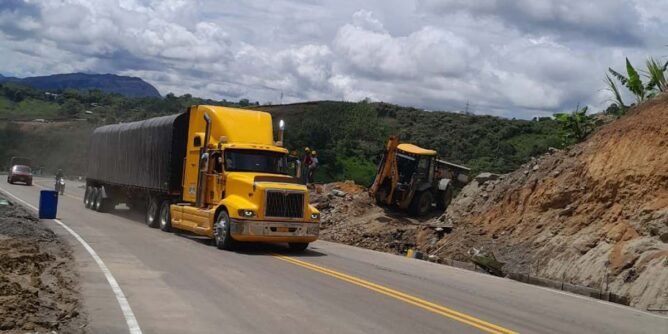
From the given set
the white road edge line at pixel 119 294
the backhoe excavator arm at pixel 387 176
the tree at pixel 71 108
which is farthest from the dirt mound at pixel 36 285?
the tree at pixel 71 108

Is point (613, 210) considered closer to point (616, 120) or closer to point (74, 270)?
point (616, 120)

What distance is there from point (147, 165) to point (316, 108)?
57.0 meters

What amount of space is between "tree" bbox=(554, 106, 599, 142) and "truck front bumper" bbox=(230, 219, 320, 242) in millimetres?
A: 9476

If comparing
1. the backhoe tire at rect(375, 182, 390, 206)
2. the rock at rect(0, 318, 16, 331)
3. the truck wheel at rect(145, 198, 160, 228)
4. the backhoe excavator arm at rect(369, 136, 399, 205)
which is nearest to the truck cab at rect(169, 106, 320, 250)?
the truck wheel at rect(145, 198, 160, 228)

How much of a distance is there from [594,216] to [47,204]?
1793cm

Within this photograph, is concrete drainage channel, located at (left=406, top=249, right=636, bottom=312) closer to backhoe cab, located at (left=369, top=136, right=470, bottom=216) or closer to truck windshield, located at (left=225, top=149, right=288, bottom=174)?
truck windshield, located at (left=225, top=149, right=288, bottom=174)

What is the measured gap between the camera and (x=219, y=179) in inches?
757

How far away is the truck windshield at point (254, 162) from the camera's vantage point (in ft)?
62.5

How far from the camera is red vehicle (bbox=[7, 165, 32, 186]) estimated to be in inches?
2031

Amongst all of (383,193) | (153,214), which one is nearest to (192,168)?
(153,214)

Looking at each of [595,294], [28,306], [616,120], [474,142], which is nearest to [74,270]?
[28,306]

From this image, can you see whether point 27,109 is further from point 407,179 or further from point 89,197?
point 407,179

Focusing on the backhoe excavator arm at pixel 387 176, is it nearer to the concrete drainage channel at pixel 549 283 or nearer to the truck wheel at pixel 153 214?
the concrete drainage channel at pixel 549 283

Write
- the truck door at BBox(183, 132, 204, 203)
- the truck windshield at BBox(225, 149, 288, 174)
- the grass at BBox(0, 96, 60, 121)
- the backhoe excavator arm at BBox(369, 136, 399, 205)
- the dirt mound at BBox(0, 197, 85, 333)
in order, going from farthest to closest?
the grass at BBox(0, 96, 60, 121)
the backhoe excavator arm at BBox(369, 136, 399, 205)
the truck door at BBox(183, 132, 204, 203)
the truck windshield at BBox(225, 149, 288, 174)
the dirt mound at BBox(0, 197, 85, 333)
